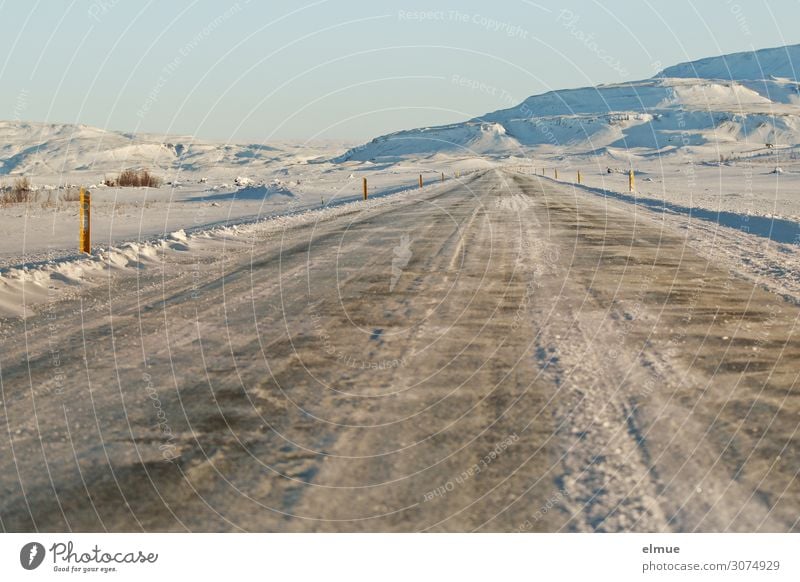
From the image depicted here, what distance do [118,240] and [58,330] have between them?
399 inches

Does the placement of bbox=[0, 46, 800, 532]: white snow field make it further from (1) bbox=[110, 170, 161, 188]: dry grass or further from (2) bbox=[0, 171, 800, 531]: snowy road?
(1) bbox=[110, 170, 161, 188]: dry grass

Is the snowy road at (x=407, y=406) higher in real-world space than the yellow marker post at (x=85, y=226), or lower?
lower

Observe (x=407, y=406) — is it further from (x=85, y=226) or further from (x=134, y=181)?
(x=134, y=181)

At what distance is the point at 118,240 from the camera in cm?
1808

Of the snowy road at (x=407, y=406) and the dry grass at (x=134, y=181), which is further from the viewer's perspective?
the dry grass at (x=134, y=181)

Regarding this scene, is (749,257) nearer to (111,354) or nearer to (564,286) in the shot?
(564,286)

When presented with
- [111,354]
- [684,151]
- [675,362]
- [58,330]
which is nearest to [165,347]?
[111,354]

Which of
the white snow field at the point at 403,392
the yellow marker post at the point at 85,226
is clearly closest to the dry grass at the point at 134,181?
the yellow marker post at the point at 85,226

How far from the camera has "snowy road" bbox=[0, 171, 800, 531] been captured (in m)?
4.16
